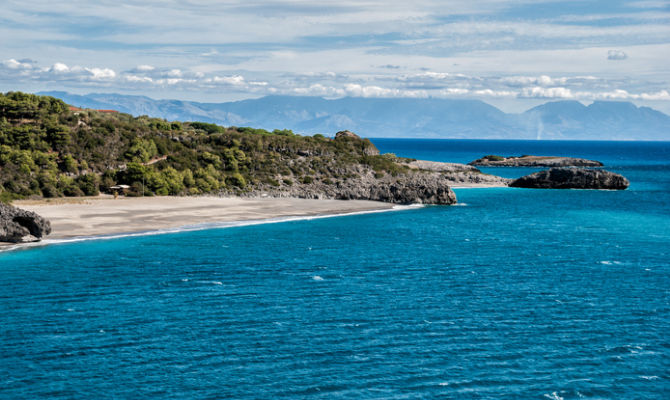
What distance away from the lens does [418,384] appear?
22.5 metres

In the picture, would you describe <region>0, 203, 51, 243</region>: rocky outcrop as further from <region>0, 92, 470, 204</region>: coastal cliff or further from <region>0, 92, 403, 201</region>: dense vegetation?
<region>0, 92, 470, 204</region>: coastal cliff

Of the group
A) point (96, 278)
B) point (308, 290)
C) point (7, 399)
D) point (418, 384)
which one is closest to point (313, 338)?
point (418, 384)

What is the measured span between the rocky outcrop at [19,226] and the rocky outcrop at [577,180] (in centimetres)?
9901

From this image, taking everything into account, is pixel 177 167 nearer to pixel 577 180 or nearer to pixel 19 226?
pixel 19 226

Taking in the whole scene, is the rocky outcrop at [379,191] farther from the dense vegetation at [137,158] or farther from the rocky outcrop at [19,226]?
the rocky outcrop at [19,226]

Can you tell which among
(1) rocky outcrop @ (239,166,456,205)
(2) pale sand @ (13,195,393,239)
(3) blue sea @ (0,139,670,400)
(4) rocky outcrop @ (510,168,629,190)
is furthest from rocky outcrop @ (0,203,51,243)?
(4) rocky outcrop @ (510,168,629,190)

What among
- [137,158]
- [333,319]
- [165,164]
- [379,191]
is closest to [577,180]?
[379,191]

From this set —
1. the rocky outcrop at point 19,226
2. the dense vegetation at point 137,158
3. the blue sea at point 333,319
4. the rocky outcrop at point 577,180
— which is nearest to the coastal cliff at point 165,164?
the dense vegetation at point 137,158

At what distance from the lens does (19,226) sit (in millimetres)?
49969

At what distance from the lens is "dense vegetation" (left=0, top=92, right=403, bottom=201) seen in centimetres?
8256

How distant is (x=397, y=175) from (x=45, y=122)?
57.6m

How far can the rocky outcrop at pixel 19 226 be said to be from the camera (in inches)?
1950

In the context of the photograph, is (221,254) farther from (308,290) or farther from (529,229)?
(529,229)

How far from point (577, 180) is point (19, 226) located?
4123 inches
